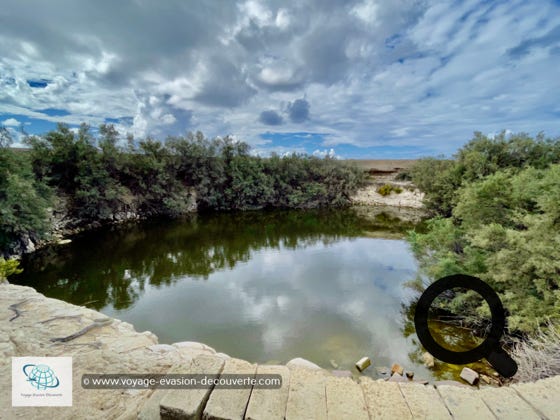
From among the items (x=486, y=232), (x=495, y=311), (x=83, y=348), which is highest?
(x=486, y=232)

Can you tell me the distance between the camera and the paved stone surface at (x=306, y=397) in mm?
1676

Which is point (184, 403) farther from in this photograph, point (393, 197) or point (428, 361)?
point (393, 197)

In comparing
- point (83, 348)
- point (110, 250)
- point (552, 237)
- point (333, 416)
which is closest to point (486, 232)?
point (552, 237)

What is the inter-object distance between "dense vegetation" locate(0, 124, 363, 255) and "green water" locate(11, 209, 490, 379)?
2.14 metres

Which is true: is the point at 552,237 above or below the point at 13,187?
below

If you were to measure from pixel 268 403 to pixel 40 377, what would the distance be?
95.7 inches

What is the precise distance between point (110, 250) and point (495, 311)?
40.6ft

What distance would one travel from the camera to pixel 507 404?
1724 millimetres

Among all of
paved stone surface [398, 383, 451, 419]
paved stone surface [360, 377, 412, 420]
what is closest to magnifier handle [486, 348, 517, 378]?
paved stone surface [398, 383, 451, 419]

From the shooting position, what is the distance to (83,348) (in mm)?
3445

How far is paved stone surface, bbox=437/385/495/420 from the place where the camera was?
1.66 m

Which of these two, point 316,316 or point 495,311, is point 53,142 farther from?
point 495,311

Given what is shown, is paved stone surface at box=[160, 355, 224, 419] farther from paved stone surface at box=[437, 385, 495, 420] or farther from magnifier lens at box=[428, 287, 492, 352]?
magnifier lens at box=[428, 287, 492, 352]

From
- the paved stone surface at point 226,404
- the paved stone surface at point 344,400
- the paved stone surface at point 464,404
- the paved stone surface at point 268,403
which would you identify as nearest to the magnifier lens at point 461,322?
the paved stone surface at point 464,404
